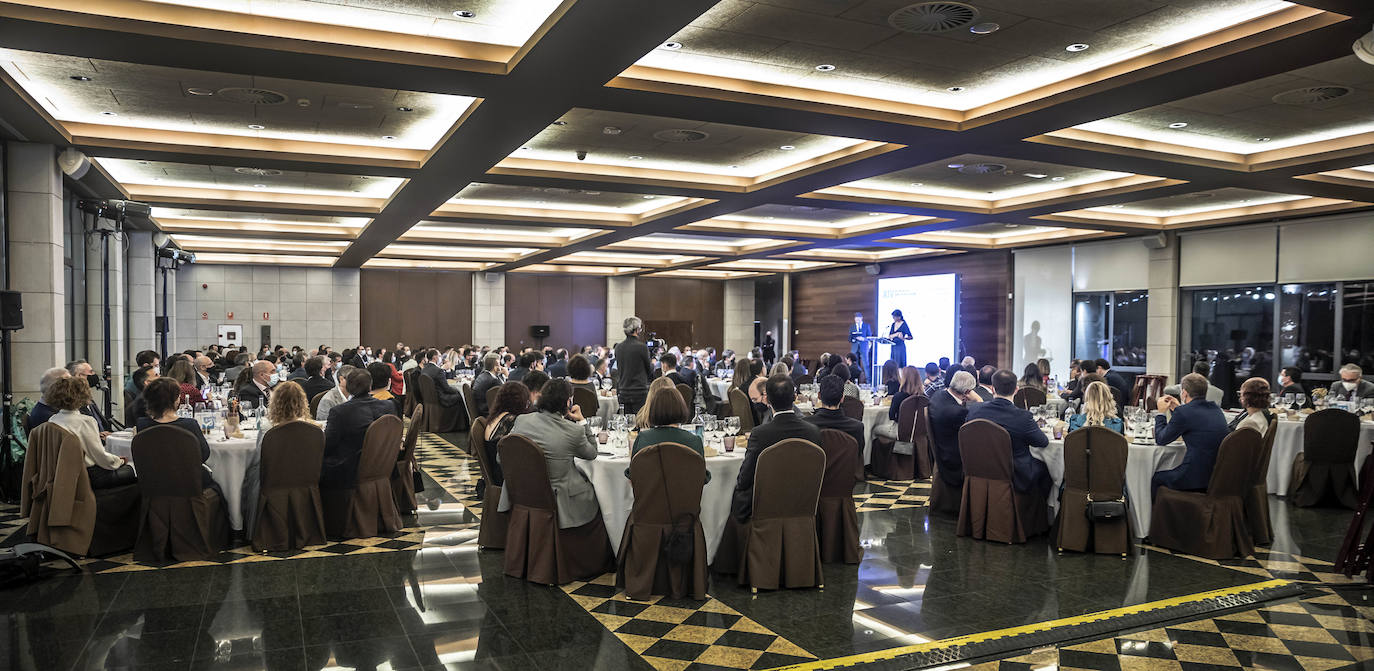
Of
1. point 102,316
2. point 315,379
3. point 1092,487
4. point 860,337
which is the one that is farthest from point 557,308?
point 1092,487

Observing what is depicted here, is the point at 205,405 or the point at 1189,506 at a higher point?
the point at 205,405

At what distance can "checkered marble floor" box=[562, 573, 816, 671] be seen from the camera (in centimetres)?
412

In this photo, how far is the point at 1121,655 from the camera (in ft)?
14.0

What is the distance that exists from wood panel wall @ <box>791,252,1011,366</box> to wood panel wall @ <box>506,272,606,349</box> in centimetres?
599

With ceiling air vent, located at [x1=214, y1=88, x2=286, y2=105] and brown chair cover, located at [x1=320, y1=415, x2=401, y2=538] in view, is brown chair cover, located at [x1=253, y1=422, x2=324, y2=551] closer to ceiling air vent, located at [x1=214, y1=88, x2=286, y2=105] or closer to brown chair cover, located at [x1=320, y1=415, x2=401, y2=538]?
brown chair cover, located at [x1=320, y1=415, x2=401, y2=538]

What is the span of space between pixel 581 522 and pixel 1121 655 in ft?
10.2

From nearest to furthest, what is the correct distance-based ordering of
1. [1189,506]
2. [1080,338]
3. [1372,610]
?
[1372,610] < [1189,506] < [1080,338]

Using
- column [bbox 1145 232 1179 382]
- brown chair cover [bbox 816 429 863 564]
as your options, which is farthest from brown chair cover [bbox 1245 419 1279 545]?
column [bbox 1145 232 1179 382]

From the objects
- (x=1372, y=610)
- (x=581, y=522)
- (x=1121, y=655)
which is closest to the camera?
(x=1121, y=655)

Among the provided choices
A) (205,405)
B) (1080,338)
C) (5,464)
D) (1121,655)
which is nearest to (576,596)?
(1121,655)

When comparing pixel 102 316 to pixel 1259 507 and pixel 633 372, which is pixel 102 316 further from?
pixel 1259 507

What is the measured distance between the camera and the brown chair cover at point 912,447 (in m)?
9.06

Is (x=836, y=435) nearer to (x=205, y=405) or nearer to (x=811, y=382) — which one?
(x=205, y=405)

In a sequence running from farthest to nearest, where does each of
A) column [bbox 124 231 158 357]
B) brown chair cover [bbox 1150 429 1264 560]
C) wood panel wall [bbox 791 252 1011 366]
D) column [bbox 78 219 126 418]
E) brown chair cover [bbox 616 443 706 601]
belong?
1. wood panel wall [bbox 791 252 1011 366]
2. column [bbox 124 231 158 357]
3. column [bbox 78 219 126 418]
4. brown chair cover [bbox 1150 429 1264 560]
5. brown chair cover [bbox 616 443 706 601]
